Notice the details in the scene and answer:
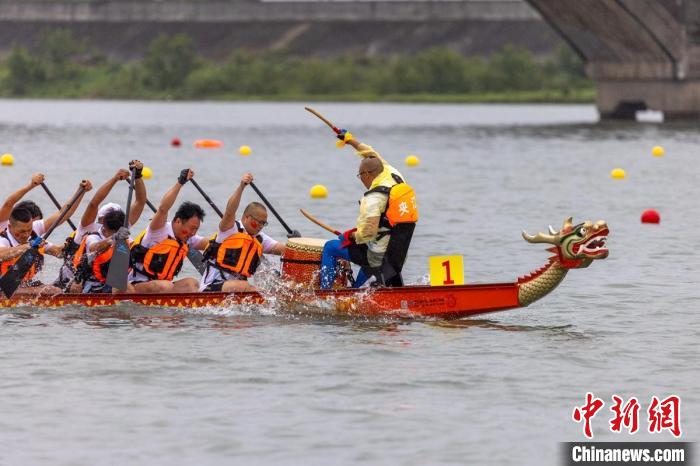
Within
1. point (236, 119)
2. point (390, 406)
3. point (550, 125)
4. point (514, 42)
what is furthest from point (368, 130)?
point (390, 406)

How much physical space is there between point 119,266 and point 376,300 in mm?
2941

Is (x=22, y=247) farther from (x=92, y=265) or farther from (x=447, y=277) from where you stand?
(x=447, y=277)

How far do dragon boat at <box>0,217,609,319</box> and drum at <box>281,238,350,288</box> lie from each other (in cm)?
17

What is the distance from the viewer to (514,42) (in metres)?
123

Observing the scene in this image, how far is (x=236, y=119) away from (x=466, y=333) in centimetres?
7414

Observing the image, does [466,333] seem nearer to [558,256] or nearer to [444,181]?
[558,256]

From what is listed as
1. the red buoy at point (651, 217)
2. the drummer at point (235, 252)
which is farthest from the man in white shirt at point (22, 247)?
the red buoy at point (651, 217)

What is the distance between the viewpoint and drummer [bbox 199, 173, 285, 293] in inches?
702

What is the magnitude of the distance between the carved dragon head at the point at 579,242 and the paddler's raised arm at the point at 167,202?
153 inches

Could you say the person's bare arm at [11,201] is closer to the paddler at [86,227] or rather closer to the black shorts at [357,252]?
the paddler at [86,227]

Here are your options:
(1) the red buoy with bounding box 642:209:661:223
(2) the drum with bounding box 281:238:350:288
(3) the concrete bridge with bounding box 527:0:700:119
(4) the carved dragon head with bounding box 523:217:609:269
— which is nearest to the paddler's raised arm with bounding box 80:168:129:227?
(2) the drum with bounding box 281:238:350:288

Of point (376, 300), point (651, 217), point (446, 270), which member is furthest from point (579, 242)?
point (651, 217)

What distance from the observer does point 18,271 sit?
1795 centimetres

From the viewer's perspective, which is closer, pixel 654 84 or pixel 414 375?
pixel 414 375
